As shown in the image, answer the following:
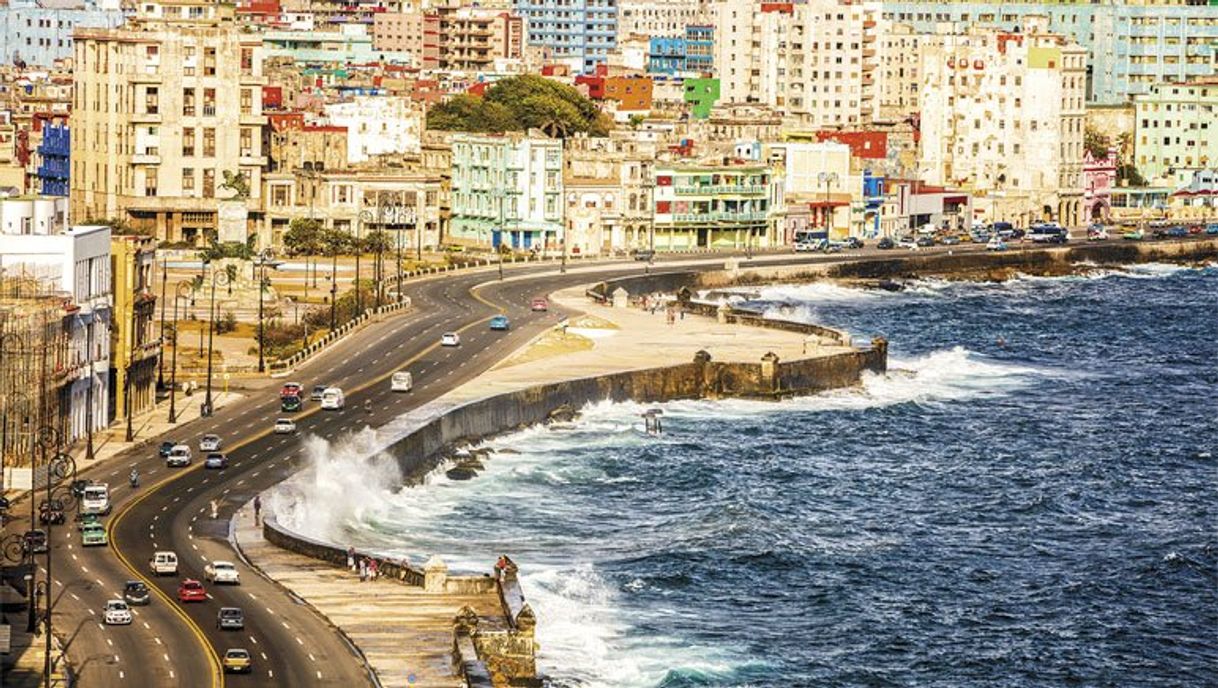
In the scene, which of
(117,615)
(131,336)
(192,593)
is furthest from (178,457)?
(117,615)

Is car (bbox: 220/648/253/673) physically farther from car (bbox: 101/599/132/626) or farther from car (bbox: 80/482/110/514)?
car (bbox: 80/482/110/514)

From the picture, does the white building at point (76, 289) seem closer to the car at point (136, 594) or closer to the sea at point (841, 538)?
the sea at point (841, 538)

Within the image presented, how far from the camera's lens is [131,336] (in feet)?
486

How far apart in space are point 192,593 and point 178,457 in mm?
30985

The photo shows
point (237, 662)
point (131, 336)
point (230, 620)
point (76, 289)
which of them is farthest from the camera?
point (131, 336)

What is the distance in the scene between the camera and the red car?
101 metres

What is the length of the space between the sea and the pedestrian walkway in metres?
4.26

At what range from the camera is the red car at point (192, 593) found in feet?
330

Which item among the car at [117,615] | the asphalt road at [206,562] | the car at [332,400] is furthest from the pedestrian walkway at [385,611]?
the car at [332,400]

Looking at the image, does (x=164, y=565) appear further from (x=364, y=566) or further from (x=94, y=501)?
(x=94, y=501)

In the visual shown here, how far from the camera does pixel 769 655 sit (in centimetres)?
10544

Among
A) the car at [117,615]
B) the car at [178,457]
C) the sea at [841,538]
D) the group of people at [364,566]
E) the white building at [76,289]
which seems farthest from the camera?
the white building at [76,289]

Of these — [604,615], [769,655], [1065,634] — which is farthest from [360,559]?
[1065,634]

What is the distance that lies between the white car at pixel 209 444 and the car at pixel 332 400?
616 inches
